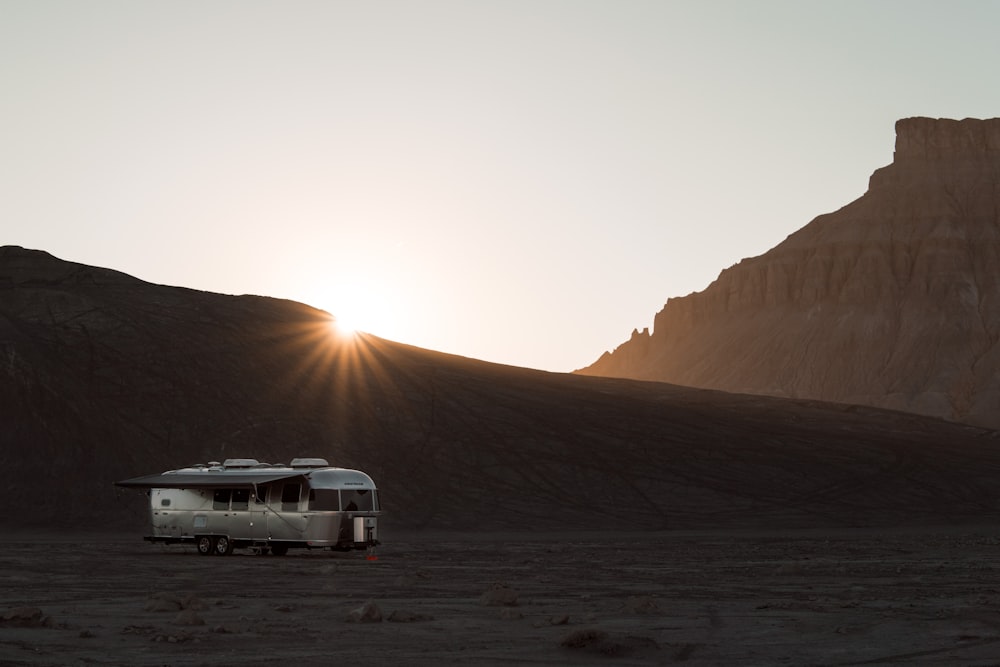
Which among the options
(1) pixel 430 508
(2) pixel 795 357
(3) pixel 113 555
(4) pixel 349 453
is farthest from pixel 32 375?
(2) pixel 795 357

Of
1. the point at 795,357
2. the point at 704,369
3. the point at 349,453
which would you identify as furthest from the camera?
the point at 704,369

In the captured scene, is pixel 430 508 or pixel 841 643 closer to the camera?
pixel 841 643

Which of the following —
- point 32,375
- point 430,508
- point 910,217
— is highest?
point 910,217

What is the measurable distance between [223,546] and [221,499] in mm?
1614

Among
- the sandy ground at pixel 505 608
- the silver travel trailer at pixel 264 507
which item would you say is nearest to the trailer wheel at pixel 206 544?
the silver travel trailer at pixel 264 507

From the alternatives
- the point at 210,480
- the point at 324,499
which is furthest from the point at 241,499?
the point at 324,499

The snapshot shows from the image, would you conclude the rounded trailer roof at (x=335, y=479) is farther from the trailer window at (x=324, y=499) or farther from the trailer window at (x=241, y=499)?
the trailer window at (x=241, y=499)

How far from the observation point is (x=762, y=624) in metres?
21.5

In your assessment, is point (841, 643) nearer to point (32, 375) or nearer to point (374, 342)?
point (32, 375)

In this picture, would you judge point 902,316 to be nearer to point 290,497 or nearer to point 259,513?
point 259,513

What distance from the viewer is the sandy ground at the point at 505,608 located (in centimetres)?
1802

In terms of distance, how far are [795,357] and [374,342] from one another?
8936cm

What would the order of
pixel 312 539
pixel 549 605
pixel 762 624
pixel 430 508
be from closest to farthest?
pixel 762 624
pixel 549 605
pixel 312 539
pixel 430 508

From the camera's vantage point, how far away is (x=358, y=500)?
40375mm
